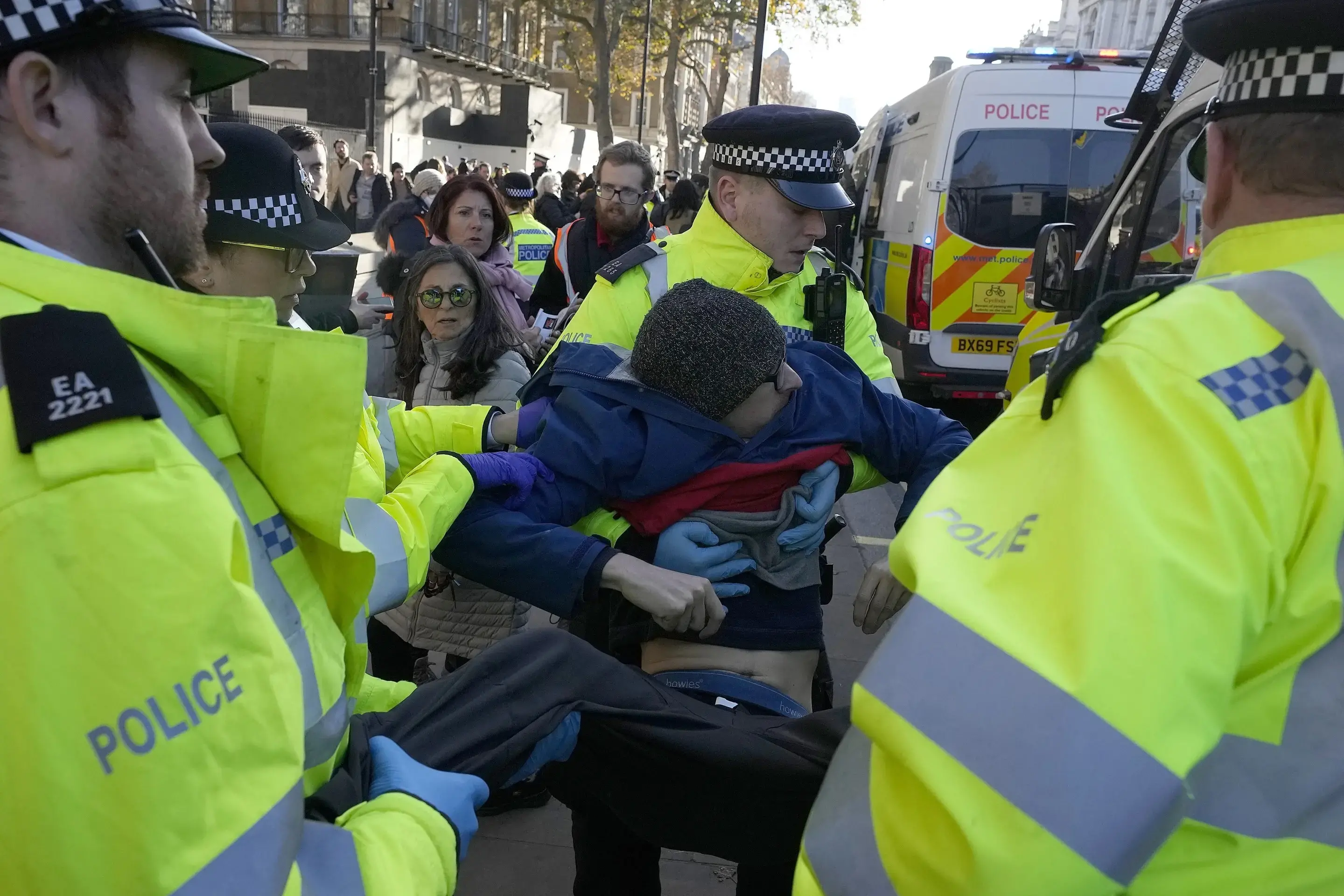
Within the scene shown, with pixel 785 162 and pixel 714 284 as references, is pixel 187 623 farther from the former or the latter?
pixel 785 162

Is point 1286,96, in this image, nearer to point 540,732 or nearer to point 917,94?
point 540,732

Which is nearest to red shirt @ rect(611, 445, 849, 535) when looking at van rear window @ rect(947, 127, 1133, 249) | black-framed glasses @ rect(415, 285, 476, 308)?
black-framed glasses @ rect(415, 285, 476, 308)

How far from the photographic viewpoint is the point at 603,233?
635cm

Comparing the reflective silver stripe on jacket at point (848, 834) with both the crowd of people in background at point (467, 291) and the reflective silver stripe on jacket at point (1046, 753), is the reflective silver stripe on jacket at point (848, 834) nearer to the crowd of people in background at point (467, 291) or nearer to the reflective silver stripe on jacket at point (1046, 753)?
the reflective silver stripe on jacket at point (1046, 753)

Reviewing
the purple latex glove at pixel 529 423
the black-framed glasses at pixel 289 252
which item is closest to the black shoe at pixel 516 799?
the purple latex glove at pixel 529 423

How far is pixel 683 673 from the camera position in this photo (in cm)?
221

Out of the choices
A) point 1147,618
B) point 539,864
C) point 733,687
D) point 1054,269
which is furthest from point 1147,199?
point 1147,618

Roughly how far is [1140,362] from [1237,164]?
37cm

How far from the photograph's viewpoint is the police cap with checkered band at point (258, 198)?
2.25 m

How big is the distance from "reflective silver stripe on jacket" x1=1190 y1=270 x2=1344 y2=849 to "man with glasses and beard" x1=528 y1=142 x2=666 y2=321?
210 inches

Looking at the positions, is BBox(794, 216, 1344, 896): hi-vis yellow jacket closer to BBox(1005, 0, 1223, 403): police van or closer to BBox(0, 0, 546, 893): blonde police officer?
BBox(0, 0, 546, 893): blonde police officer

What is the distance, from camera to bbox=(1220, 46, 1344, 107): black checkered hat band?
114 centimetres

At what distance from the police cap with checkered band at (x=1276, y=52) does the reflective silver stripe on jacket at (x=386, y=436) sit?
147 cm

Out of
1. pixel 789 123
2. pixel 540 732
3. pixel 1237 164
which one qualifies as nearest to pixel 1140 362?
pixel 1237 164
